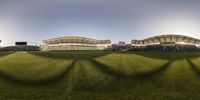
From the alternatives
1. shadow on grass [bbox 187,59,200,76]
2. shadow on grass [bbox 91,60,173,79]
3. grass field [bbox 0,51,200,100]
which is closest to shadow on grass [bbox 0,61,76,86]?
grass field [bbox 0,51,200,100]

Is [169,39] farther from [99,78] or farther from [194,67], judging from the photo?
[99,78]

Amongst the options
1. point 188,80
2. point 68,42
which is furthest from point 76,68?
point 68,42

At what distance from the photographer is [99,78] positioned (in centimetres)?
2244

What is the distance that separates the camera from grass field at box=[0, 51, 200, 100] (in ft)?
60.5

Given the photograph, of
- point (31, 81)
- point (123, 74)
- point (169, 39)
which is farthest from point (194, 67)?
point (169, 39)

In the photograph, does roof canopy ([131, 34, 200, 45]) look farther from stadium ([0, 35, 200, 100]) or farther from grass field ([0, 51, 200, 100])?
grass field ([0, 51, 200, 100])

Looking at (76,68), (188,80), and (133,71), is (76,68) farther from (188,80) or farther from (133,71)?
(188,80)

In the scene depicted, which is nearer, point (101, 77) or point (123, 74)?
point (101, 77)

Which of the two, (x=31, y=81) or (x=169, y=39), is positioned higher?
(x=169, y=39)

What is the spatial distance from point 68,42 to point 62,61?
6640 cm

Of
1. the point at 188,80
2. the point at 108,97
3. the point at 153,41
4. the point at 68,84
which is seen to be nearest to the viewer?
the point at 108,97

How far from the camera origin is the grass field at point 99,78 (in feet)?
60.5

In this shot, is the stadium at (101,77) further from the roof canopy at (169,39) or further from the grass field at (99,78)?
the roof canopy at (169,39)

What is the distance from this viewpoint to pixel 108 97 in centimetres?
1789
